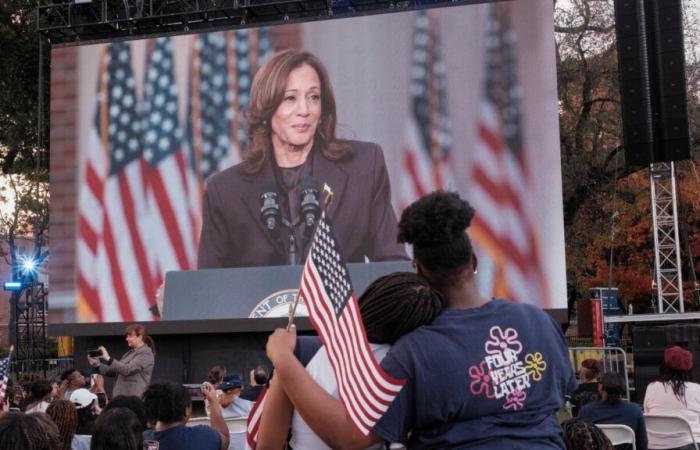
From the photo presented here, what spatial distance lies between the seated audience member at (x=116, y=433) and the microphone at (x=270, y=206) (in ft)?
32.0

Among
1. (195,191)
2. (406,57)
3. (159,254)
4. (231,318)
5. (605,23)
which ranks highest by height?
(605,23)

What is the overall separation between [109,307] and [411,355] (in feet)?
40.4

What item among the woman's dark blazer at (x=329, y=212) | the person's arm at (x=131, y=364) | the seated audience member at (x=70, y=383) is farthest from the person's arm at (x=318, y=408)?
the woman's dark blazer at (x=329, y=212)

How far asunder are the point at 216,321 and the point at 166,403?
9.44 m

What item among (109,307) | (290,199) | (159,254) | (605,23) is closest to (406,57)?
(290,199)

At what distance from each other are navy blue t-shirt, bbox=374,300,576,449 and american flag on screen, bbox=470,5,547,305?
10255mm

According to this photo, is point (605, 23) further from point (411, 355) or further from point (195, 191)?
point (411, 355)

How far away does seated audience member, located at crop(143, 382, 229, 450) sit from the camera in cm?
413

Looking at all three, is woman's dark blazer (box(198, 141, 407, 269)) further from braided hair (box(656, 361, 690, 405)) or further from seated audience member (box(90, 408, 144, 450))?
seated audience member (box(90, 408, 144, 450))

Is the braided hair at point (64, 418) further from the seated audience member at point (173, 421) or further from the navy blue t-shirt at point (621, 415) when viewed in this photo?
the navy blue t-shirt at point (621, 415)

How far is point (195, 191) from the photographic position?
1388 cm

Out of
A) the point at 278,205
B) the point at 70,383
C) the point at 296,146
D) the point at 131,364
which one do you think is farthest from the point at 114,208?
the point at 70,383

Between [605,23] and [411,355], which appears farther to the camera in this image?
[605,23]

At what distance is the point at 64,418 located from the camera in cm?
417
